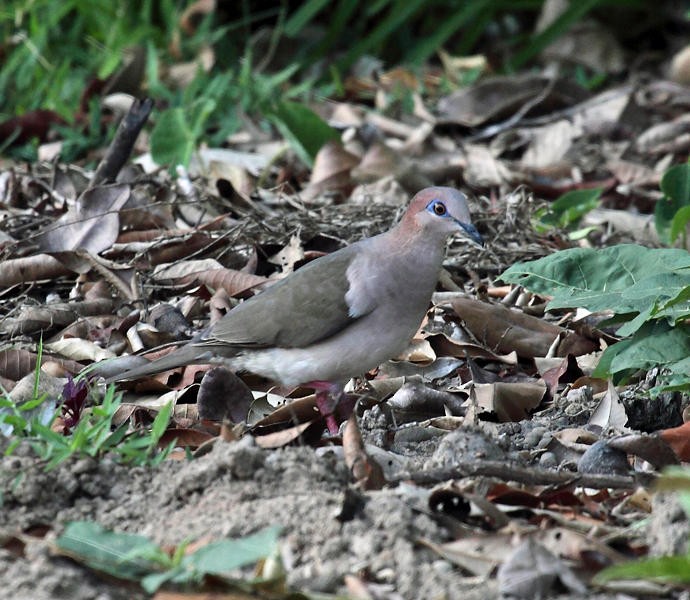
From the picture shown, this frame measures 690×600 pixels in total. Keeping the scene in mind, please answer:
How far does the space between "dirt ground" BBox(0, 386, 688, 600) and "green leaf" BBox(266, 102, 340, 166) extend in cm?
368

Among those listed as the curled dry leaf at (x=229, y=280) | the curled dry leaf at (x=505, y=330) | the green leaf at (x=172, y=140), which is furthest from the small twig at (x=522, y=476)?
the green leaf at (x=172, y=140)

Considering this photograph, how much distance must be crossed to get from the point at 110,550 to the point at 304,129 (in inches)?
178

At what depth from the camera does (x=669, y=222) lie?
567 centimetres

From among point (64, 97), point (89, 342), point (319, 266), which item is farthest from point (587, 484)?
point (64, 97)

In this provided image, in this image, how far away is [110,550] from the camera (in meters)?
2.69

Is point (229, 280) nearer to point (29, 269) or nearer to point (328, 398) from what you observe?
point (29, 269)

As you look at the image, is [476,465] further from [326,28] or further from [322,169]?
[326,28]

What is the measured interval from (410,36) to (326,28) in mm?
674

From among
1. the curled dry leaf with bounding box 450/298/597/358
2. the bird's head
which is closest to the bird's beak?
the bird's head

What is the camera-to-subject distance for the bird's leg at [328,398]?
4.08 meters

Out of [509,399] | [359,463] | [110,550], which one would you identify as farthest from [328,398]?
[110,550]

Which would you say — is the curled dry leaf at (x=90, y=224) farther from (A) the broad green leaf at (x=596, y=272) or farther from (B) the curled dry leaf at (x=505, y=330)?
(A) the broad green leaf at (x=596, y=272)

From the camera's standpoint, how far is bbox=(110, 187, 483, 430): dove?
4422 mm

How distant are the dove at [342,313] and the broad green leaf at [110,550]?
1619mm
